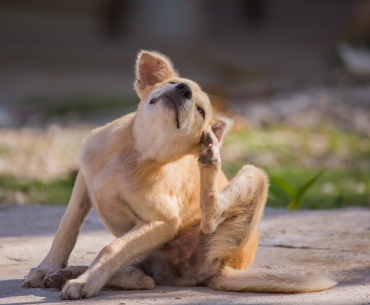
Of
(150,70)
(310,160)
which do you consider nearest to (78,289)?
(150,70)

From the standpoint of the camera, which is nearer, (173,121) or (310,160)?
(173,121)

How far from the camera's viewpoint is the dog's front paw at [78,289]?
3488 millimetres

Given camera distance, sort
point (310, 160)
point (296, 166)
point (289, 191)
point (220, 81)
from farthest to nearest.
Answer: point (220, 81), point (310, 160), point (296, 166), point (289, 191)

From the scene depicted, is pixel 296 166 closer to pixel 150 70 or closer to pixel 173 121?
pixel 150 70

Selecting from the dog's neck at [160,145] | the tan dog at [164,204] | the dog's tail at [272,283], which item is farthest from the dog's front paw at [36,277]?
the dog's tail at [272,283]

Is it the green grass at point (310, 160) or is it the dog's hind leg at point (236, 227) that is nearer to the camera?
the dog's hind leg at point (236, 227)

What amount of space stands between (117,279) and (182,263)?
1.49 ft

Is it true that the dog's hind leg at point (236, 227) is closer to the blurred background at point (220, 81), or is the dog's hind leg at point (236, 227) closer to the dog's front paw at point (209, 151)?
the dog's front paw at point (209, 151)

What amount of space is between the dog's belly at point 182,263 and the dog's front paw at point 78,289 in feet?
1.80

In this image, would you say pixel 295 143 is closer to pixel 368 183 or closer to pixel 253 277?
pixel 368 183

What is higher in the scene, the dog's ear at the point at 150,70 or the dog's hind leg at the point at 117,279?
the dog's ear at the point at 150,70

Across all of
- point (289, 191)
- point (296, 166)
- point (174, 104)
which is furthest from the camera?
point (296, 166)

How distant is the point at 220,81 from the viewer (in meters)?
13.8

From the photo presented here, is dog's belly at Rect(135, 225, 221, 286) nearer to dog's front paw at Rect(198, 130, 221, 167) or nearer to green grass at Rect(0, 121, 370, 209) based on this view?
dog's front paw at Rect(198, 130, 221, 167)
